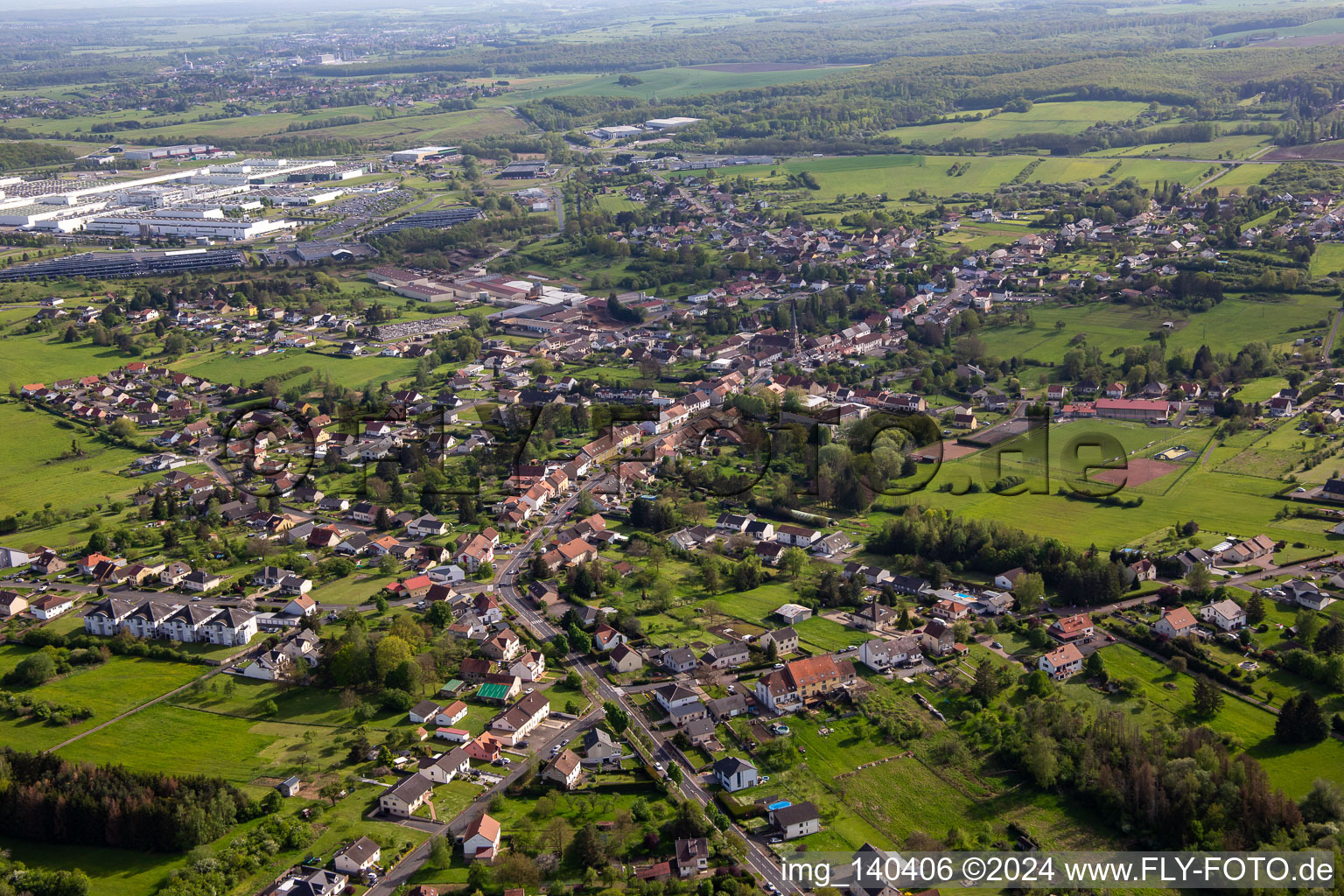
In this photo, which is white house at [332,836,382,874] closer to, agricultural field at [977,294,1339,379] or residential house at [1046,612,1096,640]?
residential house at [1046,612,1096,640]

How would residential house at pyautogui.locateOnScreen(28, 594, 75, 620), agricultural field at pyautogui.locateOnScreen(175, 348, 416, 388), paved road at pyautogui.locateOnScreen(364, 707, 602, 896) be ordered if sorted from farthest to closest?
agricultural field at pyautogui.locateOnScreen(175, 348, 416, 388) < residential house at pyautogui.locateOnScreen(28, 594, 75, 620) < paved road at pyautogui.locateOnScreen(364, 707, 602, 896)

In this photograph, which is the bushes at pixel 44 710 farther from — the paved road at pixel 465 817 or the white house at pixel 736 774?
the white house at pixel 736 774

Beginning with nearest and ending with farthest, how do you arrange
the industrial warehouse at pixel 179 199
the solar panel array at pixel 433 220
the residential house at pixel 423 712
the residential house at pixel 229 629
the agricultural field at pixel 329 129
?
the residential house at pixel 423 712
the residential house at pixel 229 629
the solar panel array at pixel 433 220
the industrial warehouse at pixel 179 199
the agricultural field at pixel 329 129

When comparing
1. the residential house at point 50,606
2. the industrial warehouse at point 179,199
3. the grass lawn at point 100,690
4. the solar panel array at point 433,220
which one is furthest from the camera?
the industrial warehouse at point 179,199

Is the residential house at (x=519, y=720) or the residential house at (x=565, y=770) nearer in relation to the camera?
the residential house at (x=565, y=770)

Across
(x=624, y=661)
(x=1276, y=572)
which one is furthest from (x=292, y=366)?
(x=1276, y=572)

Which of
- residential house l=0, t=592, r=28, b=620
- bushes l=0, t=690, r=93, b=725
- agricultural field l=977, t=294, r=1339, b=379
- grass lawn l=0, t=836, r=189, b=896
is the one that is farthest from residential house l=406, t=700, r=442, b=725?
agricultural field l=977, t=294, r=1339, b=379

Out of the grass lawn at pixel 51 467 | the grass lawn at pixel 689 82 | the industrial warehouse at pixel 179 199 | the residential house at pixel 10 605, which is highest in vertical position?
the grass lawn at pixel 689 82

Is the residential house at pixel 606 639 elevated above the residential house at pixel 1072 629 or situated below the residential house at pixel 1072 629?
above

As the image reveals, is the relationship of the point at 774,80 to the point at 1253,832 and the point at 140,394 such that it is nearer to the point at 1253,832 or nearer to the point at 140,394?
the point at 140,394

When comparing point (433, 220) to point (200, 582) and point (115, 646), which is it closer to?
point (200, 582)

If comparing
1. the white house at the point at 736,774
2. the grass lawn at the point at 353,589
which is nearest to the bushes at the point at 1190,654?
the white house at the point at 736,774

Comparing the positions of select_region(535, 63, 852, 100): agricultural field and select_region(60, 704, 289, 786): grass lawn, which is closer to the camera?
select_region(60, 704, 289, 786): grass lawn
